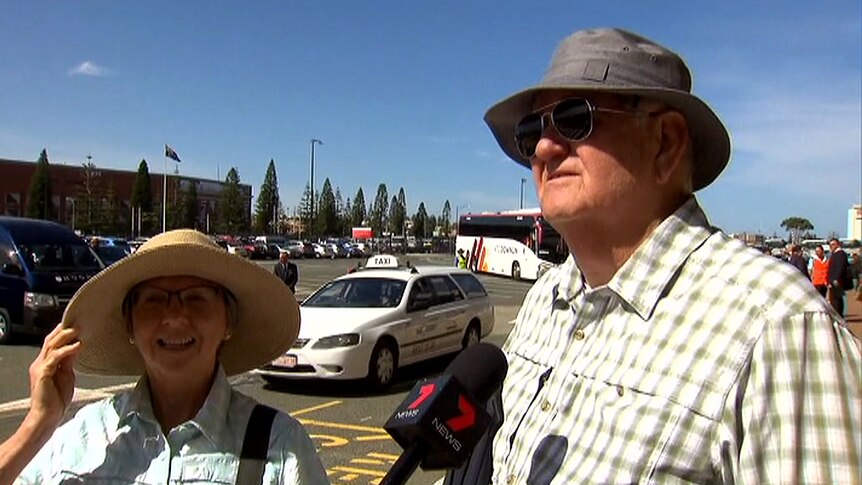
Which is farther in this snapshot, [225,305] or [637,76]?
[225,305]

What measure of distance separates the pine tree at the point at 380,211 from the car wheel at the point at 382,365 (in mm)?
111131

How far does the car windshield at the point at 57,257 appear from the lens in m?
13.1

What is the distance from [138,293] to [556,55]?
1382mm

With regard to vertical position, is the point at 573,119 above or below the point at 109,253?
above

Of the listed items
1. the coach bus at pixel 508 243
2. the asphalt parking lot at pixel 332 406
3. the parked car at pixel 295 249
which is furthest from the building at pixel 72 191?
the asphalt parking lot at pixel 332 406

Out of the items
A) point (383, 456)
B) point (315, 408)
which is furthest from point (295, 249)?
point (383, 456)

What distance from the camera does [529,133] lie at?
196 cm

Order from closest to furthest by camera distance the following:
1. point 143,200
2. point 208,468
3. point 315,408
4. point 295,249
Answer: point 208,468, point 315,408, point 295,249, point 143,200

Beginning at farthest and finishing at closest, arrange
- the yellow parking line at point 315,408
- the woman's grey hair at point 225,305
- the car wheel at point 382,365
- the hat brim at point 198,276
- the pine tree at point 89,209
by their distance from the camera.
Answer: the pine tree at point 89,209 → the car wheel at point 382,365 → the yellow parking line at point 315,408 → the woman's grey hair at point 225,305 → the hat brim at point 198,276

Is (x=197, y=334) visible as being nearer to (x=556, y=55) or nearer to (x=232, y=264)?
(x=232, y=264)

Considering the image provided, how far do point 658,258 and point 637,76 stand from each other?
0.42 metres

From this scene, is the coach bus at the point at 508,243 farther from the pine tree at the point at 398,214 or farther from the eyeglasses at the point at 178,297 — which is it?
the pine tree at the point at 398,214

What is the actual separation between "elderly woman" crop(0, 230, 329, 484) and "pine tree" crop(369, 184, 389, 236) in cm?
11855

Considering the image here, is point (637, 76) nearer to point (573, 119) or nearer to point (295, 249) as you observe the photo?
point (573, 119)
